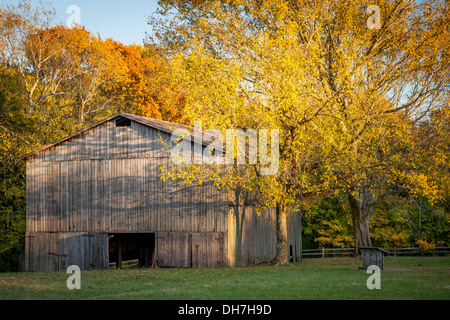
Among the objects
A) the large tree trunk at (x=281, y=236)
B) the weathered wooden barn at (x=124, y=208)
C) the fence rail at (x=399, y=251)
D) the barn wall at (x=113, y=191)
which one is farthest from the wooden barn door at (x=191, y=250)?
the fence rail at (x=399, y=251)

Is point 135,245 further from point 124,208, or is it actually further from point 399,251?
point 399,251

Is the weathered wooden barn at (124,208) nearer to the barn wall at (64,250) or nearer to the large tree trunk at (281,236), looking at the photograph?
the barn wall at (64,250)

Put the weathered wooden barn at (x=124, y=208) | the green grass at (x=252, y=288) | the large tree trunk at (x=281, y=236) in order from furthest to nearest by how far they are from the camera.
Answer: the weathered wooden barn at (x=124, y=208)
the large tree trunk at (x=281, y=236)
the green grass at (x=252, y=288)

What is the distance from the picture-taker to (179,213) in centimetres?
2350

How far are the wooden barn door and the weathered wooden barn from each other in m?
0.05

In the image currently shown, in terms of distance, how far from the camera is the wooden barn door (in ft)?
74.8

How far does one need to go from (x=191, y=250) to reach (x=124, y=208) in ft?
13.2

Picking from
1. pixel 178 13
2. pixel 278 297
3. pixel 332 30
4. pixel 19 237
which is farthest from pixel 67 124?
pixel 278 297

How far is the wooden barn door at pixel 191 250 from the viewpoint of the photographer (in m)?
22.8

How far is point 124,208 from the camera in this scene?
24484 mm

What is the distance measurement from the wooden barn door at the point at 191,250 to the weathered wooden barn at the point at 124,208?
0.05m

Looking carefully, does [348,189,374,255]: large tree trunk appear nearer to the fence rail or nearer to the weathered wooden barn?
the weathered wooden barn

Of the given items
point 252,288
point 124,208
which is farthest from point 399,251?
point 252,288
